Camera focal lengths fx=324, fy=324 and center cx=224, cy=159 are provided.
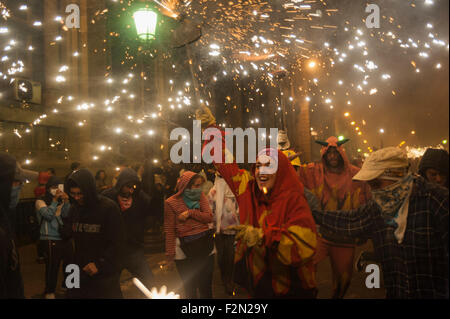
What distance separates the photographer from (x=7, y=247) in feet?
8.01

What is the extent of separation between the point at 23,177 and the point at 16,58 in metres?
2.64

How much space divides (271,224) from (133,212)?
2.00m

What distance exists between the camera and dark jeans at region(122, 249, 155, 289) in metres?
3.66

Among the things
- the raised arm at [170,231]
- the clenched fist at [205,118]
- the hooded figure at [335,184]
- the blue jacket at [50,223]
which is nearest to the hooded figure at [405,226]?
the hooded figure at [335,184]

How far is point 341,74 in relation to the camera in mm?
4262

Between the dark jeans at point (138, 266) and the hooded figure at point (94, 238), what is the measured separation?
51 centimetres

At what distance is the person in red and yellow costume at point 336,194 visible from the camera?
314 centimetres

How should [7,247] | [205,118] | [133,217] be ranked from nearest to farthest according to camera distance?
[7,247]
[205,118]
[133,217]

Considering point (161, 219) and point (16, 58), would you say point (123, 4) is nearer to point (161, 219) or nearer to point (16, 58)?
point (16, 58)

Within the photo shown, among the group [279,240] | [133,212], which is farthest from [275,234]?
[133,212]

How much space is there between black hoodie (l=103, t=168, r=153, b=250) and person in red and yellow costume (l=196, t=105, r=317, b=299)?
1496 mm

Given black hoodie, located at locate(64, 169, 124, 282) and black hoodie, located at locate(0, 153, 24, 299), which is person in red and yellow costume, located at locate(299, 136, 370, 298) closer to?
black hoodie, located at locate(64, 169, 124, 282)

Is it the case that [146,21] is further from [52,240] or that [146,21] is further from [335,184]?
[335,184]

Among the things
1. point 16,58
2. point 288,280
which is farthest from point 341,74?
point 16,58
